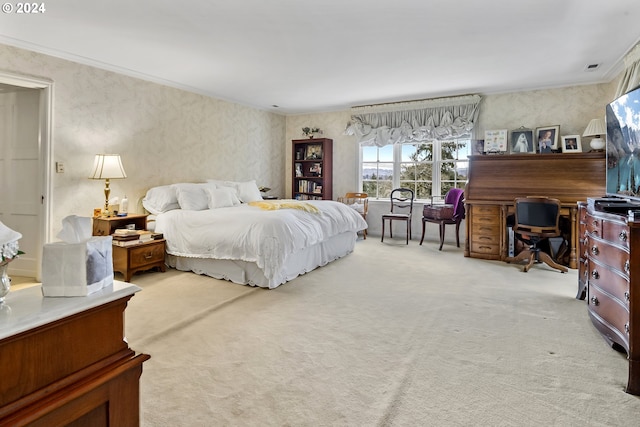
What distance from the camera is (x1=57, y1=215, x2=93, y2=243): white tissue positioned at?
0.86 meters

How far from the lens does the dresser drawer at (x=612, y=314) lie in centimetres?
201

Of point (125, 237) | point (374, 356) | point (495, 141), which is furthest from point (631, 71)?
point (125, 237)

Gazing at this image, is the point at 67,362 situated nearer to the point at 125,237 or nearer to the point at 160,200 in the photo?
the point at 125,237

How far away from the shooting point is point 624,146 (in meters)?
2.61

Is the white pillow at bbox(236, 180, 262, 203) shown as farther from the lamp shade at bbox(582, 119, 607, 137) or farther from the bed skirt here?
the lamp shade at bbox(582, 119, 607, 137)

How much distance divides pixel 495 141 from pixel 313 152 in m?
3.22

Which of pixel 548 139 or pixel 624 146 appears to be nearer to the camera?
pixel 624 146

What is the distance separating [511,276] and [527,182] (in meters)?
1.55

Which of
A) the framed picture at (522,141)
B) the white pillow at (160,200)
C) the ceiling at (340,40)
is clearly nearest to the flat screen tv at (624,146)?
the ceiling at (340,40)

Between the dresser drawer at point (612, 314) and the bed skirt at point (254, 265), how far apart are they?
254cm

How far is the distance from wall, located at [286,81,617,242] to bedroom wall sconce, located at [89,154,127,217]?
13.2 feet

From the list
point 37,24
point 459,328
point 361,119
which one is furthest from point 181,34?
point 361,119

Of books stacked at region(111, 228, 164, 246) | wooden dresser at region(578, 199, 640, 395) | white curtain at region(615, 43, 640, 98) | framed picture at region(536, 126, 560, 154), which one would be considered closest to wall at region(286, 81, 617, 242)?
framed picture at region(536, 126, 560, 154)

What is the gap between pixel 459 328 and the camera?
261cm
